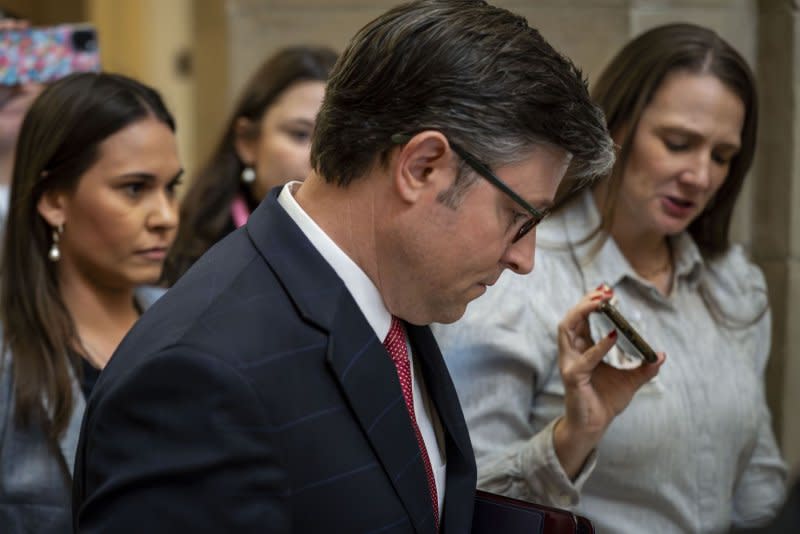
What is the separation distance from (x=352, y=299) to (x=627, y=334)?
30.1 inches

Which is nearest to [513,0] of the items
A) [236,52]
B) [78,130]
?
[236,52]

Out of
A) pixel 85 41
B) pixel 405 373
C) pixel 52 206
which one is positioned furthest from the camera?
pixel 85 41

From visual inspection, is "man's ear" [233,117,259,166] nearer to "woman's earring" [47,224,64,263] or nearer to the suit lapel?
"woman's earring" [47,224,64,263]

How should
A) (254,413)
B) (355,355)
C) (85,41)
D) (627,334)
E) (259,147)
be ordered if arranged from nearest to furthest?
(254,413) < (355,355) < (627,334) < (85,41) < (259,147)

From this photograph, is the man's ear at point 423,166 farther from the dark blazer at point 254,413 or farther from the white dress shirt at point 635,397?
the white dress shirt at point 635,397

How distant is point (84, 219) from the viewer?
8.33 feet

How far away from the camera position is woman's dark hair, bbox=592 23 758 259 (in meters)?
2.62

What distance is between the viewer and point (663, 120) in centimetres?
259

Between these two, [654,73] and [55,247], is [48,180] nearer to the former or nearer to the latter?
[55,247]

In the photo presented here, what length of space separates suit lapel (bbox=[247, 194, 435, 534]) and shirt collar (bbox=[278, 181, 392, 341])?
2 centimetres

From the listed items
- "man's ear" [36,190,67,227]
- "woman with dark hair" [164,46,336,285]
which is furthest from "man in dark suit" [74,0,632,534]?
"woman with dark hair" [164,46,336,285]

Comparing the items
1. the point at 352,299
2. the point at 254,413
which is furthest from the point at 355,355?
the point at 254,413

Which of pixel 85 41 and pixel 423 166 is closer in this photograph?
pixel 423 166

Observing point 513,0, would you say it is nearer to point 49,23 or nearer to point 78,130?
point 78,130
